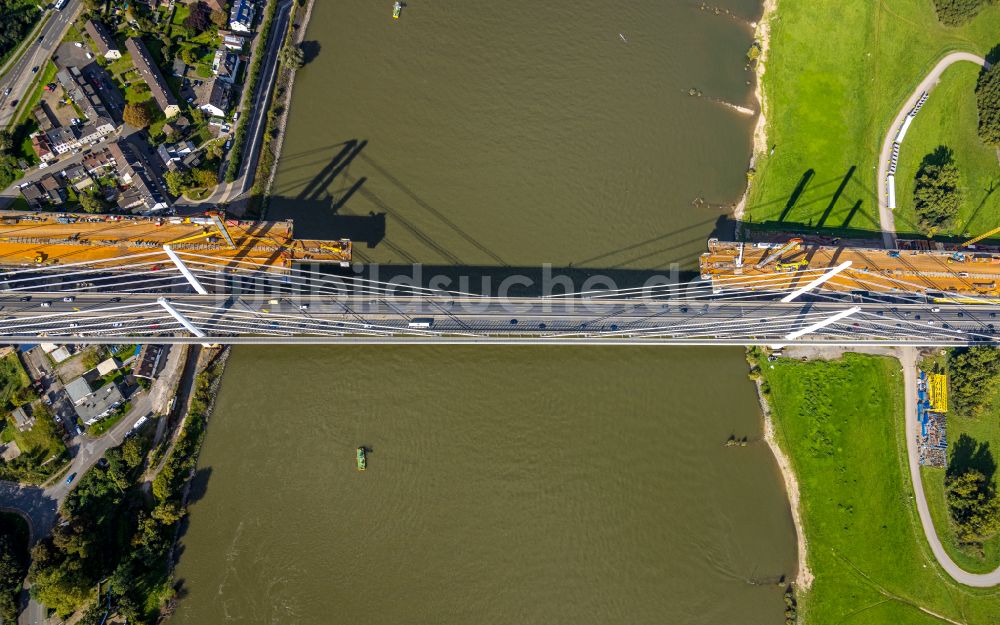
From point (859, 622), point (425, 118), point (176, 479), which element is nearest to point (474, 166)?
point (425, 118)

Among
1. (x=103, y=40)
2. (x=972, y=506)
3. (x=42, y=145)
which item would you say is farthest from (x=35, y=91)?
(x=972, y=506)

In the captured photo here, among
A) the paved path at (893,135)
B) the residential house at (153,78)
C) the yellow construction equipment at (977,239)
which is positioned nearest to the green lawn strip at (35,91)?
the residential house at (153,78)

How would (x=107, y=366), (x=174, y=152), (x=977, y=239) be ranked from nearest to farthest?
1. (x=107, y=366)
2. (x=174, y=152)
3. (x=977, y=239)

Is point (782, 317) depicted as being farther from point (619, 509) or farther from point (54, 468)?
point (54, 468)

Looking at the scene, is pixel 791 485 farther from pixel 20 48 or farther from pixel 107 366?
pixel 20 48

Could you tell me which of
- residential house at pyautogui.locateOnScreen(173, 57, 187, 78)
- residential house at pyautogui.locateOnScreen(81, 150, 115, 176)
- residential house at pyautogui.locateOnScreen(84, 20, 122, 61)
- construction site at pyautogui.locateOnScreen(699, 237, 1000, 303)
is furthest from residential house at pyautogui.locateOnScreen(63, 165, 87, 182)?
construction site at pyautogui.locateOnScreen(699, 237, 1000, 303)

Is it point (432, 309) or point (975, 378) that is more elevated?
point (432, 309)

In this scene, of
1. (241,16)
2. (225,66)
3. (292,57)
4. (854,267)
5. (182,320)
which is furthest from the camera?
(241,16)
